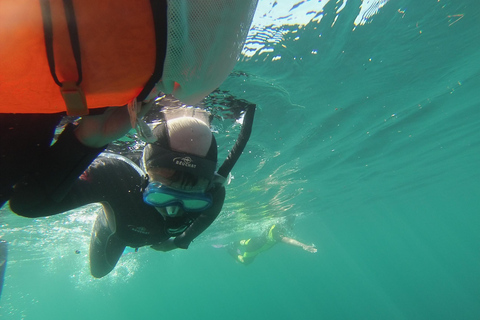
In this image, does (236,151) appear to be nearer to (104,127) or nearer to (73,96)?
(104,127)

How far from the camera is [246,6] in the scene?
1.41 m

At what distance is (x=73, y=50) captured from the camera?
1027mm

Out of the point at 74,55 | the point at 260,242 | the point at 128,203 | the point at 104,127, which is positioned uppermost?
the point at 74,55

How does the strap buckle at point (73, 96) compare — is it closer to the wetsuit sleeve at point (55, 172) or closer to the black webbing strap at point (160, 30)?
the black webbing strap at point (160, 30)

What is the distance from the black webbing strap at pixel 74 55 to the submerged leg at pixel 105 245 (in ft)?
13.0

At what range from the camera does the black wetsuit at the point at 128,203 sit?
11.2 feet

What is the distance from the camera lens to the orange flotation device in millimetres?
960

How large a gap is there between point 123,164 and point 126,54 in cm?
348

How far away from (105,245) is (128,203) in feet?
6.60

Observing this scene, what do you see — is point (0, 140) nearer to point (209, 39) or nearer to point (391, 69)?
point (209, 39)

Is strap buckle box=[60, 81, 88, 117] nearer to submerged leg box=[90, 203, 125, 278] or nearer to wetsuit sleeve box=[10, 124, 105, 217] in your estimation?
wetsuit sleeve box=[10, 124, 105, 217]

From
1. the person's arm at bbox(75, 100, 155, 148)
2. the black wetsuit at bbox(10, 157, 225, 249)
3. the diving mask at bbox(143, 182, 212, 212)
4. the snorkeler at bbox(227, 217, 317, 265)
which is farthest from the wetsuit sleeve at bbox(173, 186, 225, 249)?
the snorkeler at bbox(227, 217, 317, 265)

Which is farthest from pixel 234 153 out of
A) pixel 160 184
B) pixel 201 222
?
pixel 201 222

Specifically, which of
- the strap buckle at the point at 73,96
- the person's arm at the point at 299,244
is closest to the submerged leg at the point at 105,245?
the strap buckle at the point at 73,96
